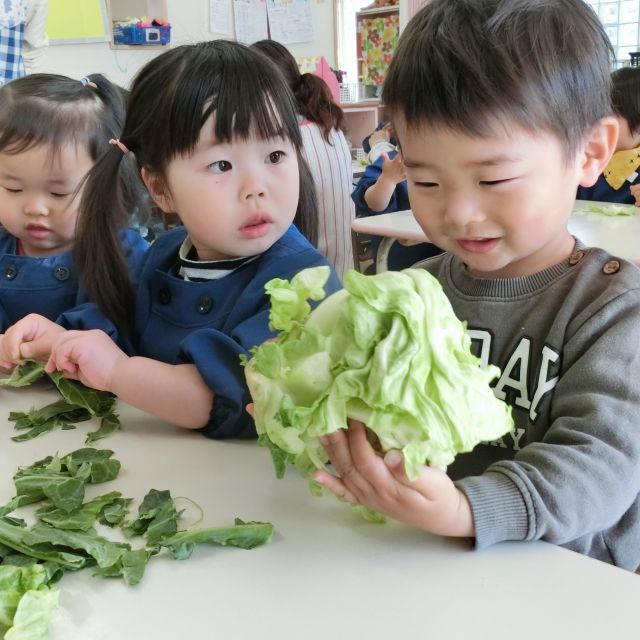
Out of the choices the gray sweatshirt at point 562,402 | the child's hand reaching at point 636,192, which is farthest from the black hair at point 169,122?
the child's hand reaching at point 636,192

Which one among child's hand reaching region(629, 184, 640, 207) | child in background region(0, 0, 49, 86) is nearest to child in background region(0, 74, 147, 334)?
child's hand reaching region(629, 184, 640, 207)

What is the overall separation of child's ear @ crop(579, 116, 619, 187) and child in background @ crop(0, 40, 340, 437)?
38 centimetres

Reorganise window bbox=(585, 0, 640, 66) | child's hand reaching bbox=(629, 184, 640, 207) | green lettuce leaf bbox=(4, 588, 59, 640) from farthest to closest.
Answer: window bbox=(585, 0, 640, 66), child's hand reaching bbox=(629, 184, 640, 207), green lettuce leaf bbox=(4, 588, 59, 640)

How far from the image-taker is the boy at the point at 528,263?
30.3 inches

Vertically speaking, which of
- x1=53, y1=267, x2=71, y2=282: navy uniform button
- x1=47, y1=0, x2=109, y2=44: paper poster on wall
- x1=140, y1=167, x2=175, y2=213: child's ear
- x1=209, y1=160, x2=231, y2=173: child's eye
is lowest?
x1=53, y1=267, x2=71, y2=282: navy uniform button

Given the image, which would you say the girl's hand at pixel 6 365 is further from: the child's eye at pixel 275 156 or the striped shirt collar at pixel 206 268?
the child's eye at pixel 275 156

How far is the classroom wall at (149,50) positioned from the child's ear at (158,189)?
136 inches

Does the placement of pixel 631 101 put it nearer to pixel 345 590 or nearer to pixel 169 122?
pixel 169 122

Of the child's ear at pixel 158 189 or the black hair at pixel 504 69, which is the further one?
the child's ear at pixel 158 189

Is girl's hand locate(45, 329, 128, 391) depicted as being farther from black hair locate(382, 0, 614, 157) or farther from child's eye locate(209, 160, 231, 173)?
black hair locate(382, 0, 614, 157)

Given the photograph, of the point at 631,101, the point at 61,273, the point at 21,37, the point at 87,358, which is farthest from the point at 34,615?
the point at 21,37

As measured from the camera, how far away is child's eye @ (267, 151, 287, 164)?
1.19 metres

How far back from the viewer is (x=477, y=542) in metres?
0.74

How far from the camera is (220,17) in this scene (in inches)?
242
